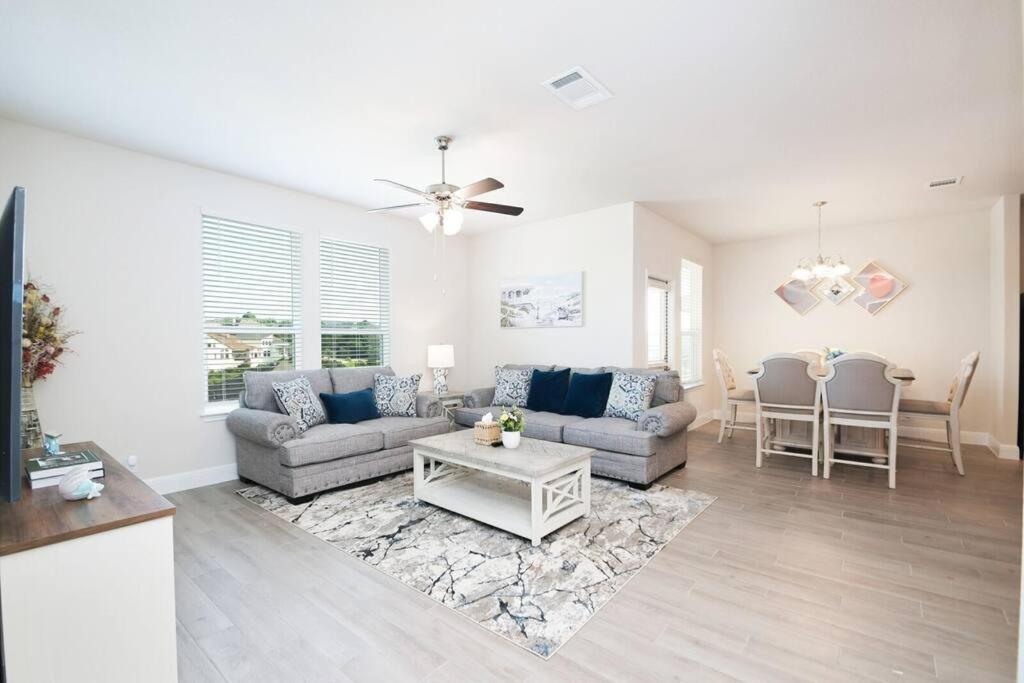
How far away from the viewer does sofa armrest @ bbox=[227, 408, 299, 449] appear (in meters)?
3.47

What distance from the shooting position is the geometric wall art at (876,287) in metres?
5.80

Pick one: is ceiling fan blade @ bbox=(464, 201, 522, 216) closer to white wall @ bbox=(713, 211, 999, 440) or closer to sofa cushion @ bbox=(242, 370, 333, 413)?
sofa cushion @ bbox=(242, 370, 333, 413)

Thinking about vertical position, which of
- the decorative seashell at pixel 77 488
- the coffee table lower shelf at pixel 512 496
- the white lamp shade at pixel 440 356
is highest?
the white lamp shade at pixel 440 356

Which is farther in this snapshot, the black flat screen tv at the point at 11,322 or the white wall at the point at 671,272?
the white wall at the point at 671,272

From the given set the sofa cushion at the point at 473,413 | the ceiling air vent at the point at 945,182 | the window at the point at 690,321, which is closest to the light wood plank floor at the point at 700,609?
the sofa cushion at the point at 473,413

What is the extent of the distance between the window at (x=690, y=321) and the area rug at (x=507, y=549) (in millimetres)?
2924

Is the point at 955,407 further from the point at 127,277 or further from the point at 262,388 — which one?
the point at 127,277

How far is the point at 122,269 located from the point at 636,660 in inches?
168

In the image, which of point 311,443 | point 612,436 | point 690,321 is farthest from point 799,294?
point 311,443

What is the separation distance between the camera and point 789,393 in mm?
4332

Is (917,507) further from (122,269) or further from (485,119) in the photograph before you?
(122,269)

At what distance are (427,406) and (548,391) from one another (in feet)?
4.15

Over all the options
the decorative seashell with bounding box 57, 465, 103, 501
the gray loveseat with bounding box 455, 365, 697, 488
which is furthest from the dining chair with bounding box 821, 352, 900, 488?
the decorative seashell with bounding box 57, 465, 103, 501

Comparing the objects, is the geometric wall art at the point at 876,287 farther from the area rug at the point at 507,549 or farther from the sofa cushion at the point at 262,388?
the sofa cushion at the point at 262,388
